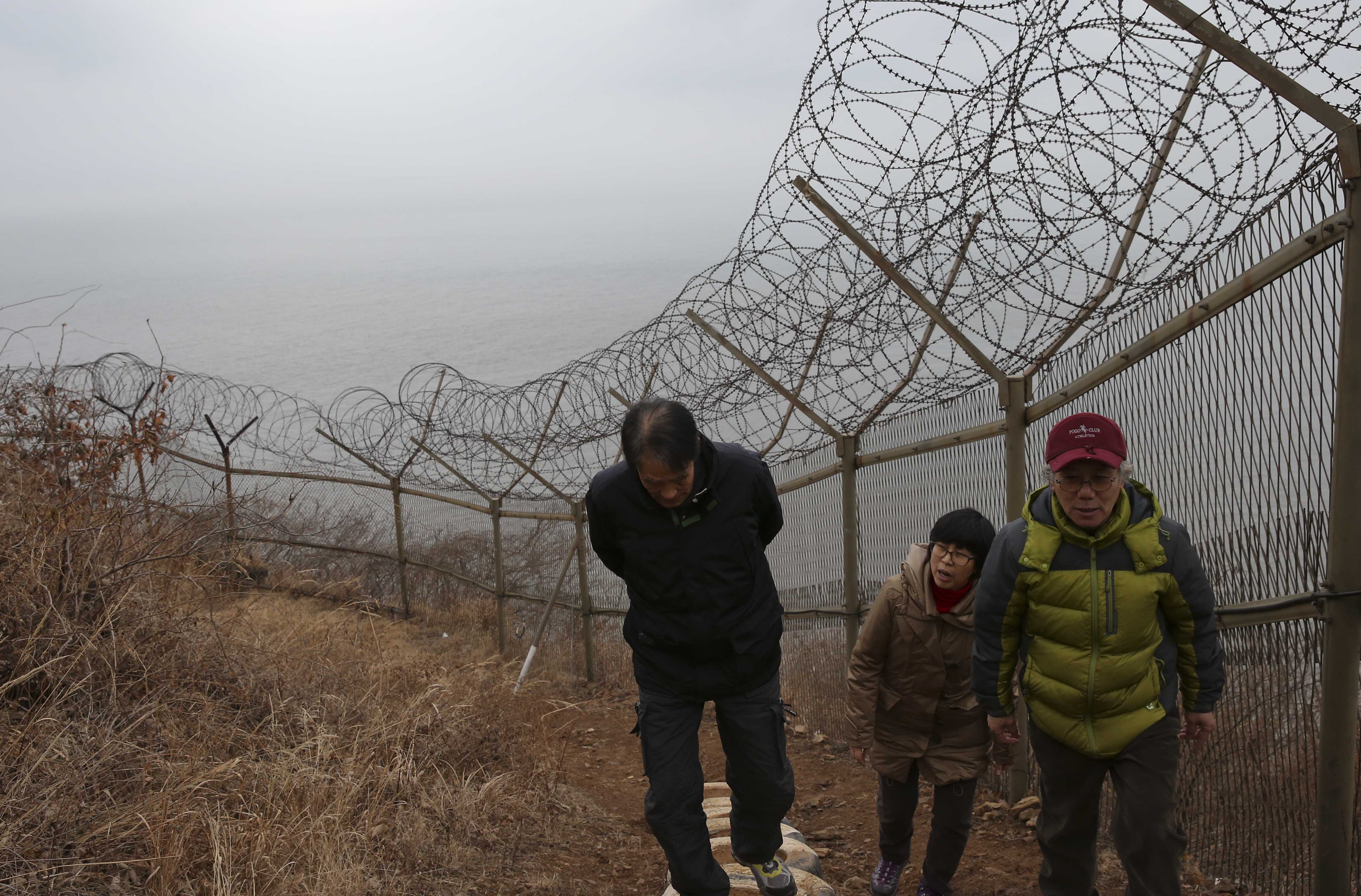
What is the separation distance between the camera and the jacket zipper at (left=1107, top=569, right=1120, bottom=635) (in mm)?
2441

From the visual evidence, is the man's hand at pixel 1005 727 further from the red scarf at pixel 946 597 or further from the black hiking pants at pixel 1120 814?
the red scarf at pixel 946 597

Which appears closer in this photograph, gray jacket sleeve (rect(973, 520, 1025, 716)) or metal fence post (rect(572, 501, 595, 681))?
gray jacket sleeve (rect(973, 520, 1025, 716))

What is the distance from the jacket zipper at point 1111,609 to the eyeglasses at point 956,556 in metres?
0.54

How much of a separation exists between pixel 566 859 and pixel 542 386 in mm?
4551

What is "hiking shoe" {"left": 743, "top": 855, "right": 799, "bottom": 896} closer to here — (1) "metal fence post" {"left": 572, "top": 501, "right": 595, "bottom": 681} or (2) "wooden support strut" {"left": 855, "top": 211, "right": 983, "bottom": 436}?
(2) "wooden support strut" {"left": 855, "top": 211, "right": 983, "bottom": 436}

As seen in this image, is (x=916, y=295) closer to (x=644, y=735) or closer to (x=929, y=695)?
(x=929, y=695)

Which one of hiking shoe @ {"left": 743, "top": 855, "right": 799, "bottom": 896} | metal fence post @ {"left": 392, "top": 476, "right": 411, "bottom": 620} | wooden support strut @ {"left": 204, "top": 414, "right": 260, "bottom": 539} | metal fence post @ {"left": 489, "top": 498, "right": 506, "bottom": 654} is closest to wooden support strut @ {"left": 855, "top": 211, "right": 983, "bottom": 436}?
hiking shoe @ {"left": 743, "top": 855, "right": 799, "bottom": 896}

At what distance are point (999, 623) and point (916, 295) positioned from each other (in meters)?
1.48

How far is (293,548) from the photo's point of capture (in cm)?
1085

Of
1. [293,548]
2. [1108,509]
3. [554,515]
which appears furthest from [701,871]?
[293,548]

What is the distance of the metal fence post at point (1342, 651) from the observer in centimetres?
242

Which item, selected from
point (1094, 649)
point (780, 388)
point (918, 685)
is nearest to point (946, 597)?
point (918, 685)

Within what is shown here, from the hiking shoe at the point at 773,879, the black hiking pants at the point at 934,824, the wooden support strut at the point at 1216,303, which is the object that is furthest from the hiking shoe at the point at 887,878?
the wooden support strut at the point at 1216,303

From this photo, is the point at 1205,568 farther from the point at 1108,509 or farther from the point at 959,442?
the point at 959,442
